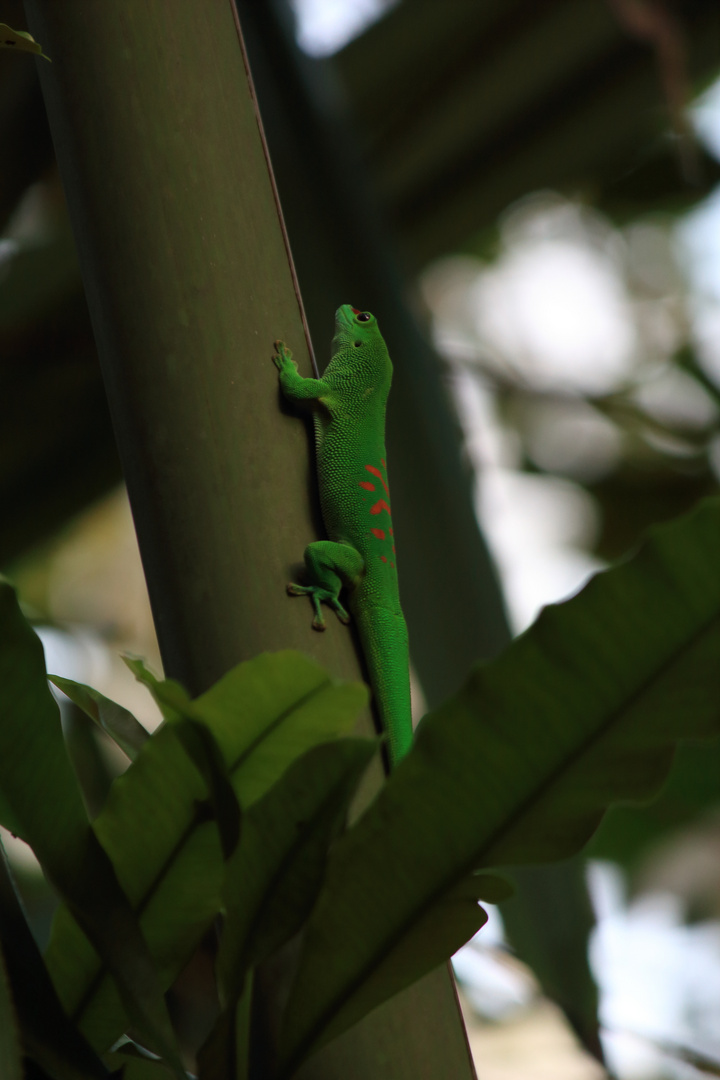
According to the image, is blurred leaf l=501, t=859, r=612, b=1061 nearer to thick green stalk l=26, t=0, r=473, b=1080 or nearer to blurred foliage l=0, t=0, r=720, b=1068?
blurred foliage l=0, t=0, r=720, b=1068

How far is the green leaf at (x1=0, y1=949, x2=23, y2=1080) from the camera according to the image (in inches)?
11.6

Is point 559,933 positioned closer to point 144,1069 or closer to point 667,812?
point 144,1069

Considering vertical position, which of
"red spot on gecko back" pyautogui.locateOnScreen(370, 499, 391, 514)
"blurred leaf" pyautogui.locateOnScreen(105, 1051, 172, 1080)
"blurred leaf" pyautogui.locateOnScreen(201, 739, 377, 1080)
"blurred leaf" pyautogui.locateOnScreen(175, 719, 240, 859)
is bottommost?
"blurred leaf" pyautogui.locateOnScreen(105, 1051, 172, 1080)

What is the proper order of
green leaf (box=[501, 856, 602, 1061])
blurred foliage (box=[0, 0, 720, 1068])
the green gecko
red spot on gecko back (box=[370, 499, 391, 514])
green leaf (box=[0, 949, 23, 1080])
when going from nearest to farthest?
green leaf (box=[0, 949, 23, 1080]) < green leaf (box=[501, 856, 602, 1061]) < the green gecko < red spot on gecko back (box=[370, 499, 391, 514]) < blurred foliage (box=[0, 0, 720, 1068])

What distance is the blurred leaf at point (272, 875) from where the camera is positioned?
336 mm

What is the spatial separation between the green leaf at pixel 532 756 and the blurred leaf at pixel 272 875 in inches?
0.4

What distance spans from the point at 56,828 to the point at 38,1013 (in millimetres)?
67

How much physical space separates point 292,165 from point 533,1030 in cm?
159

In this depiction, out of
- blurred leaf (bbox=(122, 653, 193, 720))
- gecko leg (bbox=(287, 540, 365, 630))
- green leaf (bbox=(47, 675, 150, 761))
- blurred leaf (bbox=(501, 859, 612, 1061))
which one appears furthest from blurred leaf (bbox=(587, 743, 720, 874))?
blurred leaf (bbox=(122, 653, 193, 720))

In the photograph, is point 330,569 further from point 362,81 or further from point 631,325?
point 631,325

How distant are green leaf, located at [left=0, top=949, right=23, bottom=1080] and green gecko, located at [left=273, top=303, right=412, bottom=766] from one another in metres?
0.28

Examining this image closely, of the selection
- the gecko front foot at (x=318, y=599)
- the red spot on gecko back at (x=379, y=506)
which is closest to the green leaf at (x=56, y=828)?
the gecko front foot at (x=318, y=599)

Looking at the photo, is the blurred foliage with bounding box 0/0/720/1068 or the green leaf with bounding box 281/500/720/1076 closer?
the green leaf with bounding box 281/500/720/1076

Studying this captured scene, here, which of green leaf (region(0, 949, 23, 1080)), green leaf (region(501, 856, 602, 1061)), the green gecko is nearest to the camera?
green leaf (region(0, 949, 23, 1080))
